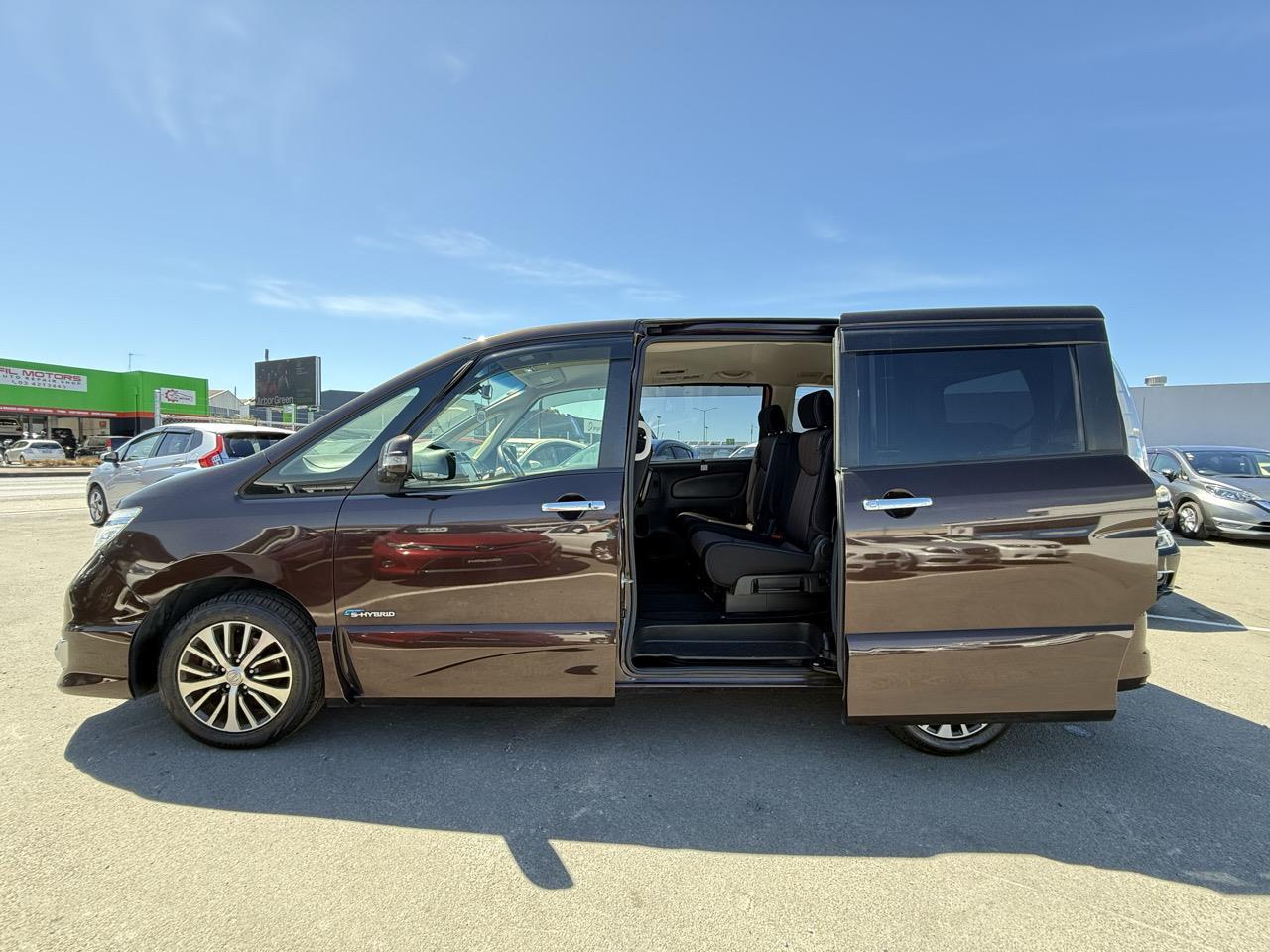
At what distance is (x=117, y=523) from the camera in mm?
3025

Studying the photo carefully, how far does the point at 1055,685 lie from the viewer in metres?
2.74

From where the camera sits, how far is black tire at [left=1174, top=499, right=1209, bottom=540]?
1012 centimetres

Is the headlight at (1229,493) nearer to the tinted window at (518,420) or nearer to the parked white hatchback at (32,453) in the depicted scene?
the tinted window at (518,420)

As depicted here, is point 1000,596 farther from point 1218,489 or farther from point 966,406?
point 1218,489

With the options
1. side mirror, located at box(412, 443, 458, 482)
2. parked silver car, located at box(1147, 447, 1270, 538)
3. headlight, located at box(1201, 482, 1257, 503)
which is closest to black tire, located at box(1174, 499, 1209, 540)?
parked silver car, located at box(1147, 447, 1270, 538)

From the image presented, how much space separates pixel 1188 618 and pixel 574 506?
5.77 meters

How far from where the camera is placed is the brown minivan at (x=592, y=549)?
2.72m

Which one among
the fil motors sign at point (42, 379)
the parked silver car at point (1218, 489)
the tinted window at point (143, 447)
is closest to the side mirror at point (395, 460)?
the tinted window at point (143, 447)

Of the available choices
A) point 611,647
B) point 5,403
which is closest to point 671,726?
point 611,647

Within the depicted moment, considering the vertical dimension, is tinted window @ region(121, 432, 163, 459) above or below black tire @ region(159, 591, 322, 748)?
above

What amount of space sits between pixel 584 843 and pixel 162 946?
4.12ft

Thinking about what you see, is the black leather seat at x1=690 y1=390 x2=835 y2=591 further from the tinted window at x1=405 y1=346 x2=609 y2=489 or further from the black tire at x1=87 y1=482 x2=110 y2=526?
the black tire at x1=87 y1=482 x2=110 y2=526

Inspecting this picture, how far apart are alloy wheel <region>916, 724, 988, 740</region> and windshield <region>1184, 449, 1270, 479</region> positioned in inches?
411

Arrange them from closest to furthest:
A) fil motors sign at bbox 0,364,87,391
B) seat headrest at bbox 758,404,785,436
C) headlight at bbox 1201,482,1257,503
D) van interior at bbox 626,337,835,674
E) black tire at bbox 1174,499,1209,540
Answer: van interior at bbox 626,337,835,674
seat headrest at bbox 758,404,785,436
headlight at bbox 1201,482,1257,503
black tire at bbox 1174,499,1209,540
fil motors sign at bbox 0,364,87,391
